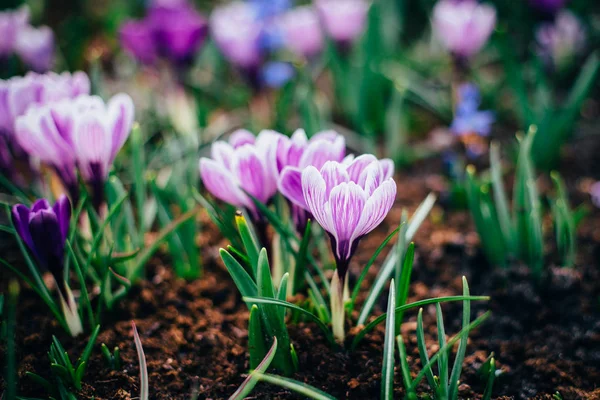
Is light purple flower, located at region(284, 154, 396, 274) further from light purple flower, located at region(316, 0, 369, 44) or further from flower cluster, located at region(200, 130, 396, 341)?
light purple flower, located at region(316, 0, 369, 44)

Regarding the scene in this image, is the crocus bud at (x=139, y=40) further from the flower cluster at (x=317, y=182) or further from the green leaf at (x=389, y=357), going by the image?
the green leaf at (x=389, y=357)

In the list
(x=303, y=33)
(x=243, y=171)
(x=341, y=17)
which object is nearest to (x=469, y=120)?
(x=341, y=17)

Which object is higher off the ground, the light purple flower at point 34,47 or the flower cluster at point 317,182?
the light purple flower at point 34,47

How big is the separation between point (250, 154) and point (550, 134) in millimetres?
1356

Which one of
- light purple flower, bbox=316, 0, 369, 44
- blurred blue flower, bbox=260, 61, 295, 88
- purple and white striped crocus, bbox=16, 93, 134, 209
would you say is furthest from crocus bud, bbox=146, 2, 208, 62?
purple and white striped crocus, bbox=16, 93, 134, 209

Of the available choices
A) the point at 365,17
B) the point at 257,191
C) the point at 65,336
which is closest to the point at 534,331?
the point at 257,191

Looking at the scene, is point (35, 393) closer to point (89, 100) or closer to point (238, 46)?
point (89, 100)

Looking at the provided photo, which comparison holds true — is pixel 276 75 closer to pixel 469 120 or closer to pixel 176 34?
pixel 176 34

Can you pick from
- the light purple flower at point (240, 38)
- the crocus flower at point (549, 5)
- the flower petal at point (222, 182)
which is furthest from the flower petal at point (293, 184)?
the crocus flower at point (549, 5)

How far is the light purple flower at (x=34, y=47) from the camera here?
2.03 m

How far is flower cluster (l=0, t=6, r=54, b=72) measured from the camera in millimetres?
1974

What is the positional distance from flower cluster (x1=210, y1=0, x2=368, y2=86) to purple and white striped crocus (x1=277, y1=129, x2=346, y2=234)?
1228 millimetres

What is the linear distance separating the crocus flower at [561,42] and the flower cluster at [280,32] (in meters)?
0.89

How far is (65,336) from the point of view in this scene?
1.32 m
